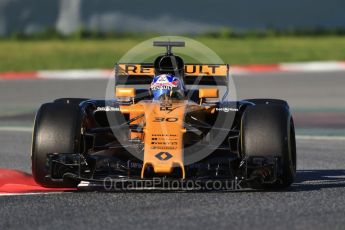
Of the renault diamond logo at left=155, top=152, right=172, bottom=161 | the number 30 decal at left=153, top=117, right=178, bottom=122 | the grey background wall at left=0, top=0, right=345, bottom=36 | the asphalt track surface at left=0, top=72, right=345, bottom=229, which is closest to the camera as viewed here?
the asphalt track surface at left=0, top=72, right=345, bottom=229

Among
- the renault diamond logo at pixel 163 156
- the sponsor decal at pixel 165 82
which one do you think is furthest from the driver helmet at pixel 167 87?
the renault diamond logo at pixel 163 156

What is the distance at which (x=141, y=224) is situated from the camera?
7000 mm

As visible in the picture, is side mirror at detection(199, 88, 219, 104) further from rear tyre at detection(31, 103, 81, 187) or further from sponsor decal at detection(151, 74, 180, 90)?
rear tyre at detection(31, 103, 81, 187)

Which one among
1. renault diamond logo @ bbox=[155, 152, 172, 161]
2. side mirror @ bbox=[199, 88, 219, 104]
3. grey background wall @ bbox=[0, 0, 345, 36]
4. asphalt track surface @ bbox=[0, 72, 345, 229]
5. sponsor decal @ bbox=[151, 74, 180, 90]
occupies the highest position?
grey background wall @ bbox=[0, 0, 345, 36]

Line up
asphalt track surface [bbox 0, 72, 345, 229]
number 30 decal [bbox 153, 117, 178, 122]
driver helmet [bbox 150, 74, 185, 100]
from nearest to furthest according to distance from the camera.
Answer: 1. asphalt track surface [bbox 0, 72, 345, 229]
2. number 30 decal [bbox 153, 117, 178, 122]
3. driver helmet [bbox 150, 74, 185, 100]

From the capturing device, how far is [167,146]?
858 cm

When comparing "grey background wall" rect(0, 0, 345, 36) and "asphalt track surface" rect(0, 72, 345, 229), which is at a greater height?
"grey background wall" rect(0, 0, 345, 36)

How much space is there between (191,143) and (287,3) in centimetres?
2022

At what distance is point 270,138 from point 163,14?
20786 millimetres

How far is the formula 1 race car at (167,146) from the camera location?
8.52 metres

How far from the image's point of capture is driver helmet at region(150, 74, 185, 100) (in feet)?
31.6

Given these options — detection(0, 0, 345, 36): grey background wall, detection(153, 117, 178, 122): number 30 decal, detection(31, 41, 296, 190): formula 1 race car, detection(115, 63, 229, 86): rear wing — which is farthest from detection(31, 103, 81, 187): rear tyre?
detection(0, 0, 345, 36): grey background wall

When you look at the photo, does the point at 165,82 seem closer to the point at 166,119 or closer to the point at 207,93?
the point at 207,93

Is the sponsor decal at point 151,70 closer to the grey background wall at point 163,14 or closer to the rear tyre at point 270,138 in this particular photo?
the rear tyre at point 270,138
